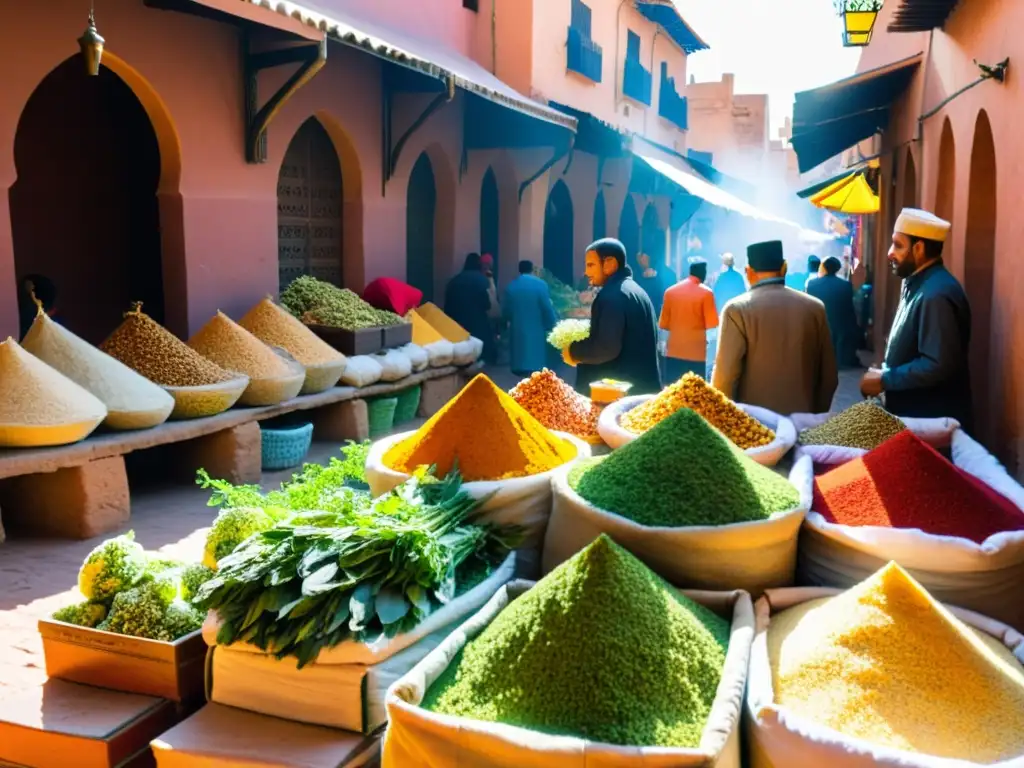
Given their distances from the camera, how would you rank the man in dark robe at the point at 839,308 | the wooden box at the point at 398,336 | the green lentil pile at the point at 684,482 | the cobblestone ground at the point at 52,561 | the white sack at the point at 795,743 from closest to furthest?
the white sack at the point at 795,743
the green lentil pile at the point at 684,482
the cobblestone ground at the point at 52,561
the wooden box at the point at 398,336
the man in dark robe at the point at 839,308

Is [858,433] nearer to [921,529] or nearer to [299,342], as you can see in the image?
[921,529]

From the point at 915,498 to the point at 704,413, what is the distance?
85cm

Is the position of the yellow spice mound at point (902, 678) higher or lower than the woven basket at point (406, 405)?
higher

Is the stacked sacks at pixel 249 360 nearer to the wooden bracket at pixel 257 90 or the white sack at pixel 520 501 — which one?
the wooden bracket at pixel 257 90

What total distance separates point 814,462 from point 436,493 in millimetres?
1323

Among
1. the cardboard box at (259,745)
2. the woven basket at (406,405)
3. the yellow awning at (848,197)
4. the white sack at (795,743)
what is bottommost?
the woven basket at (406,405)

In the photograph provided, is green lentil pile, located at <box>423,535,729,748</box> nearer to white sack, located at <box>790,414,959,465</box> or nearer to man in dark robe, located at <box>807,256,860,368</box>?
white sack, located at <box>790,414,959,465</box>

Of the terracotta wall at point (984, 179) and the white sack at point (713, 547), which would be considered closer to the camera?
the white sack at point (713, 547)

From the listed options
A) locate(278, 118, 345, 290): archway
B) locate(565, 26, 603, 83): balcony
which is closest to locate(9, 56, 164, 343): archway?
locate(278, 118, 345, 290): archway

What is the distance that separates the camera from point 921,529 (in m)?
Result: 2.42

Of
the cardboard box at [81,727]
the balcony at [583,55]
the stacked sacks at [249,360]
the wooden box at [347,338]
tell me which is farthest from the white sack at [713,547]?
the balcony at [583,55]

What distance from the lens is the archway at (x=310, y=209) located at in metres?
8.55

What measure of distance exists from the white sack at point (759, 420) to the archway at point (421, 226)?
772 cm

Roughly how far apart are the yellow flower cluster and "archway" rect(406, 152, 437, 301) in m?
8.00
